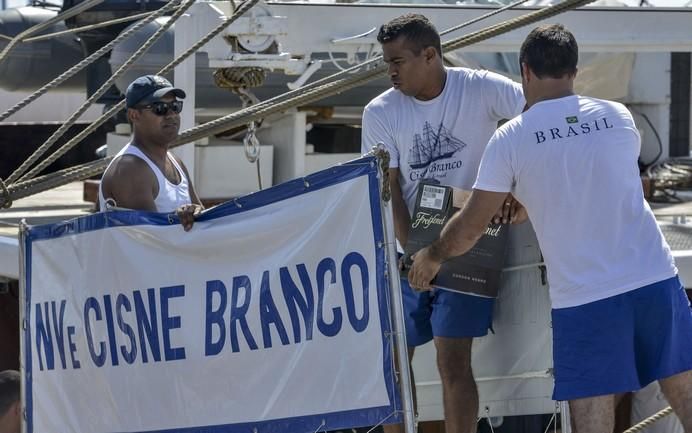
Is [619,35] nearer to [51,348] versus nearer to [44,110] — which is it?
[51,348]

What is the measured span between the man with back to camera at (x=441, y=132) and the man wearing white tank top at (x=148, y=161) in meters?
0.72

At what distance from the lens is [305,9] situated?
714 cm

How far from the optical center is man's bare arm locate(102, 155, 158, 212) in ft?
14.6

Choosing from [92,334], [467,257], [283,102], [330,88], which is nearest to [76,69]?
[283,102]

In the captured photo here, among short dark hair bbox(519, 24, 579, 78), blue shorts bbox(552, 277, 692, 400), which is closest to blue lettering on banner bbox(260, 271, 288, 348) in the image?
blue shorts bbox(552, 277, 692, 400)

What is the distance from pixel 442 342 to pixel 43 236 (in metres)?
1.52

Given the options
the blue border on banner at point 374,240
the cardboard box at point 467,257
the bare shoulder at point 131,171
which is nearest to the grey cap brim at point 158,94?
the bare shoulder at point 131,171

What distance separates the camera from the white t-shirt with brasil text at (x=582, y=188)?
3.68m

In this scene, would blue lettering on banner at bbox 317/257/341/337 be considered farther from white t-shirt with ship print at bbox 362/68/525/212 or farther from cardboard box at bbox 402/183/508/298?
white t-shirt with ship print at bbox 362/68/525/212

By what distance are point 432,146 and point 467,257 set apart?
1.32 feet

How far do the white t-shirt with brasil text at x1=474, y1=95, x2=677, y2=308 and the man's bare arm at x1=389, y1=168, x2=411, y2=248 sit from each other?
0.63 meters

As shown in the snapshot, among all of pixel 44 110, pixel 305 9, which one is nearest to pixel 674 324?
pixel 305 9

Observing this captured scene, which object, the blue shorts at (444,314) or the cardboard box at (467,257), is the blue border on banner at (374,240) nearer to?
the cardboard box at (467,257)

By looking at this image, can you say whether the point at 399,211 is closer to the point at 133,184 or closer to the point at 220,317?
the point at 220,317
